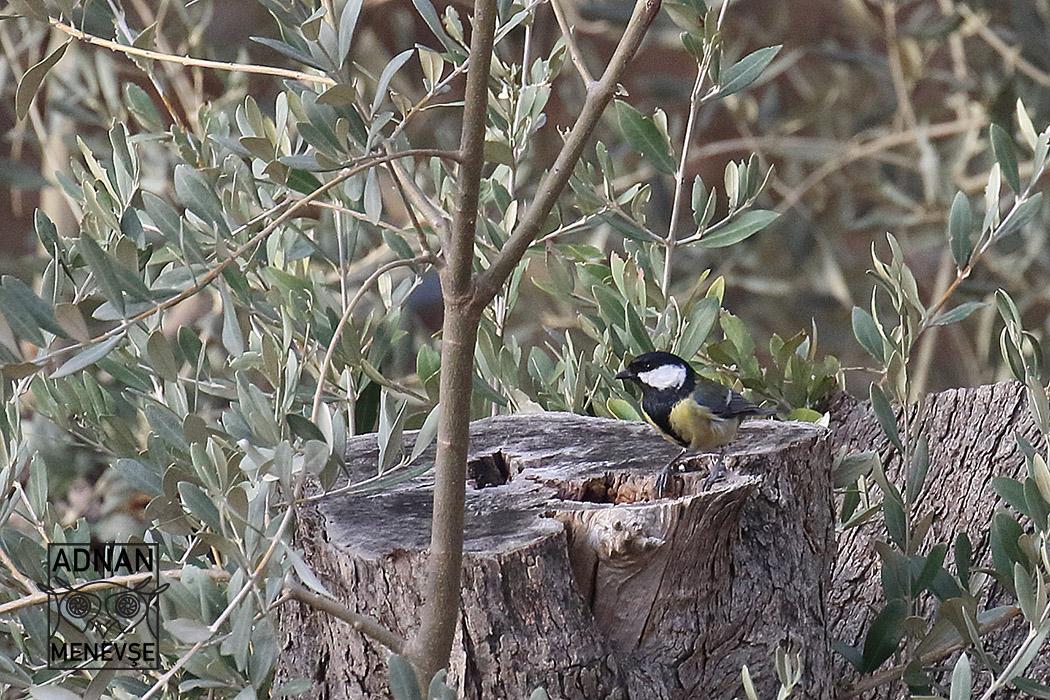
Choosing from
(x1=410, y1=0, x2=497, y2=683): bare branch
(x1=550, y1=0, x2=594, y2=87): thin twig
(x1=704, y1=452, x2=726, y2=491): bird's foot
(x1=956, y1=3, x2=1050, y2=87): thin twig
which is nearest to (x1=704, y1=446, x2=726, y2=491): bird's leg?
(x1=704, y1=452, x2=726, y2=491): bird's foot

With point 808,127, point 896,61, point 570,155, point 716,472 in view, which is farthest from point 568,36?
point 808,127

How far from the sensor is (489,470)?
1345mm

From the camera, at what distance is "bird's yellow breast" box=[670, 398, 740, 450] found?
1.33 metres

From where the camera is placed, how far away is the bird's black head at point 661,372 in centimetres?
150

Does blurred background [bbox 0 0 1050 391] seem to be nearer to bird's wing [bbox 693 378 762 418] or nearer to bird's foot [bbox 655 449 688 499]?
bird's wing [bbox 693 378 762 418]

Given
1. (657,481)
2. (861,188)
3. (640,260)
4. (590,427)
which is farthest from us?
(861,188)

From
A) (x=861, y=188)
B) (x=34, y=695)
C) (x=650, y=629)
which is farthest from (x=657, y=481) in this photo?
(x=861, y=188)

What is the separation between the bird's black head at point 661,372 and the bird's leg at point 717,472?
0.65 ft

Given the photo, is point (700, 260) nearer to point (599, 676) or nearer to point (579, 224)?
point (579, 224)

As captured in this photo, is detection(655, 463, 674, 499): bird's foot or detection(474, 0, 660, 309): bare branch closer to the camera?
detection(474, 0, 660, 309): bare branch

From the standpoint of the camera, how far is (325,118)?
3.56ft

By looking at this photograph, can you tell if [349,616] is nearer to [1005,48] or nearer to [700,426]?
[700,426]

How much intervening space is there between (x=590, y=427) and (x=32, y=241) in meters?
1.96

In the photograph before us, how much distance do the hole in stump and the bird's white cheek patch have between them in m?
0.25
